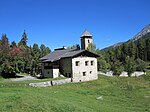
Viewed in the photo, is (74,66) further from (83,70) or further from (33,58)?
(33,58)

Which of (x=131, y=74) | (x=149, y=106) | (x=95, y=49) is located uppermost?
(x=95, y=49)

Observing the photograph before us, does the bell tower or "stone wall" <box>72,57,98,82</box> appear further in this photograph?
the bell tower

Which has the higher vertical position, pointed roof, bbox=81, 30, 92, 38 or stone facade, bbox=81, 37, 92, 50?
pointed roof, bbox=81, 30, 92, 38

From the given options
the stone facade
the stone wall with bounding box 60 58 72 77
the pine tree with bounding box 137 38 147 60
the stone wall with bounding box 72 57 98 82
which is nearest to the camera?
the stone wall with bounding box 72 57 98 82

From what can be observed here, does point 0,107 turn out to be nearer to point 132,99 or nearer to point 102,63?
point 132,99

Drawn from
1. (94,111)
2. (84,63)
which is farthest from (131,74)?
(94,111)

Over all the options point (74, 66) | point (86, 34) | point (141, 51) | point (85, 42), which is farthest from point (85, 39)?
point (141, 51)

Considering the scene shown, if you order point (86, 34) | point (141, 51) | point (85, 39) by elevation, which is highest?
point (141, 51)

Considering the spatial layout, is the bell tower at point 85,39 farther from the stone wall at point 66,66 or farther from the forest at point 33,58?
the stone wall at point 66,66

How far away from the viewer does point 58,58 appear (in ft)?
155

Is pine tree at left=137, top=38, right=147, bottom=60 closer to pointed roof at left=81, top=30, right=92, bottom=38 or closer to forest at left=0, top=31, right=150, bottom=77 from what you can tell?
forest at left=0, top=31, right=150, bottom=77

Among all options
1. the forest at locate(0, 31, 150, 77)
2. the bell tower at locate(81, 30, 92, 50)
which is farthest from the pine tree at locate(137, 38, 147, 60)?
the bell tower at locate(81, 30, 92, 50)

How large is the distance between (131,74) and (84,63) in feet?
69.6

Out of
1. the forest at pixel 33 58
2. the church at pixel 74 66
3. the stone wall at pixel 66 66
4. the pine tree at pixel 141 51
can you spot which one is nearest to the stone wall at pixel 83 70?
the church at pixel 74 66
